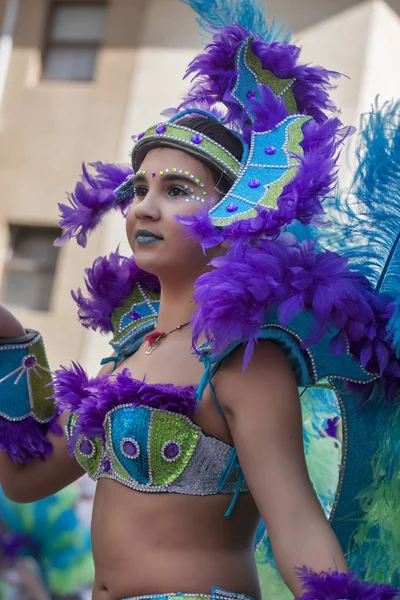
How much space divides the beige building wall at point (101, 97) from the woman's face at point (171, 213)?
17.8 feet

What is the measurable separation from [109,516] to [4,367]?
1.95 ft

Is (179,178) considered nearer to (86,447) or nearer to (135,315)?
(135,315)

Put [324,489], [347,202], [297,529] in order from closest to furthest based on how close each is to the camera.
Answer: [297,529]
[347,202]
[324,489]

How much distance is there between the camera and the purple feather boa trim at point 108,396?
1919 mm

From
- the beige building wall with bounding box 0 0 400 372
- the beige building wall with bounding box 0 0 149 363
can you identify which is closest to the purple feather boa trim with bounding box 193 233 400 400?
the beige building wall with bounding box 0 0 400 372

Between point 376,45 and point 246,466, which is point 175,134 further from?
point 376,45

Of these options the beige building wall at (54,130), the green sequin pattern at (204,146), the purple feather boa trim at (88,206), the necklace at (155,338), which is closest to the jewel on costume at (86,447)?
the necklace at (155,338)

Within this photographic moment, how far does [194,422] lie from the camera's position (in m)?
1.94

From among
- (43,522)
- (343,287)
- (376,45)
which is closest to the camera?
(343,287)

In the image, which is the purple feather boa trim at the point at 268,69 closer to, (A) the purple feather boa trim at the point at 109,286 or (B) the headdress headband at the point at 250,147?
(B) the headdress headband at the point at 250,147

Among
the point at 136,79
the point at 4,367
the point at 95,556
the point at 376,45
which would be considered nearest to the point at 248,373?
the point at 95,556

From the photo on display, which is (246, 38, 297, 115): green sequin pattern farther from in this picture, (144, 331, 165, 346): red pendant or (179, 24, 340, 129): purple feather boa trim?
(144, 331, 165, 346): red pendant

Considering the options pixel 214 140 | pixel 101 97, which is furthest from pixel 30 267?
pixel 214 140

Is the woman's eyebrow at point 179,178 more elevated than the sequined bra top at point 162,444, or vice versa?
the woman's eyebrow at point 179,178
